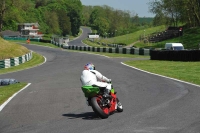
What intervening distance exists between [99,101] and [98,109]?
39 centimetres

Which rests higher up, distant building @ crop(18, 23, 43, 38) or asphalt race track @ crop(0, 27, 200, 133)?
distant building @ crop(18, 23, 43, 38)

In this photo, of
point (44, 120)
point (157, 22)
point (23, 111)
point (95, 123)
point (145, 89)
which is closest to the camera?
point (95, 123)

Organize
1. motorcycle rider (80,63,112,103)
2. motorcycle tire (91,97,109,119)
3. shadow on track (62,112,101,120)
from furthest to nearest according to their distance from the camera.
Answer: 1. motorcycle rider (80,63,112,103)
2. shadow on track (62,112,101,120)
3. motorcycle tire (91,97,109,119)

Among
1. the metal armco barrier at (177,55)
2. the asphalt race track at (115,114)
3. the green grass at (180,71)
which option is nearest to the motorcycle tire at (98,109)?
the asphalt race track at (115,114)

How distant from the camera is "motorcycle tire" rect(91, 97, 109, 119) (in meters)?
10.7

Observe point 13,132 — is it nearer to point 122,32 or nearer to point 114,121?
point 114,121

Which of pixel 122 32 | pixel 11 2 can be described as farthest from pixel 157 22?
pixel 122 32

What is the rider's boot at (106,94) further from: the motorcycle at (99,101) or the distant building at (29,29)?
the distant building at (29,29)

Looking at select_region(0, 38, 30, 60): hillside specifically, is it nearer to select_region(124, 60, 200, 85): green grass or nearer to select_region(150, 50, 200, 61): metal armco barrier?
select_region(150, 50, 200, 61): metal armco barrier

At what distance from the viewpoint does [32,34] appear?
615 feet

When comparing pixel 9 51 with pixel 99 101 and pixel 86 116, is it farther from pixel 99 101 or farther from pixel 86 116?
pixel 99 101

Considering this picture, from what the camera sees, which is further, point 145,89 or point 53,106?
point 145,89

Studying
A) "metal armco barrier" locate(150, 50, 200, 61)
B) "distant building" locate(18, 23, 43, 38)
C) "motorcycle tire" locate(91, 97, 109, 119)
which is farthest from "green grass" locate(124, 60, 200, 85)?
"distant building" locate(18, 23, 43, 38)

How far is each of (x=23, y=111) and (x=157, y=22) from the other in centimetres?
9217
